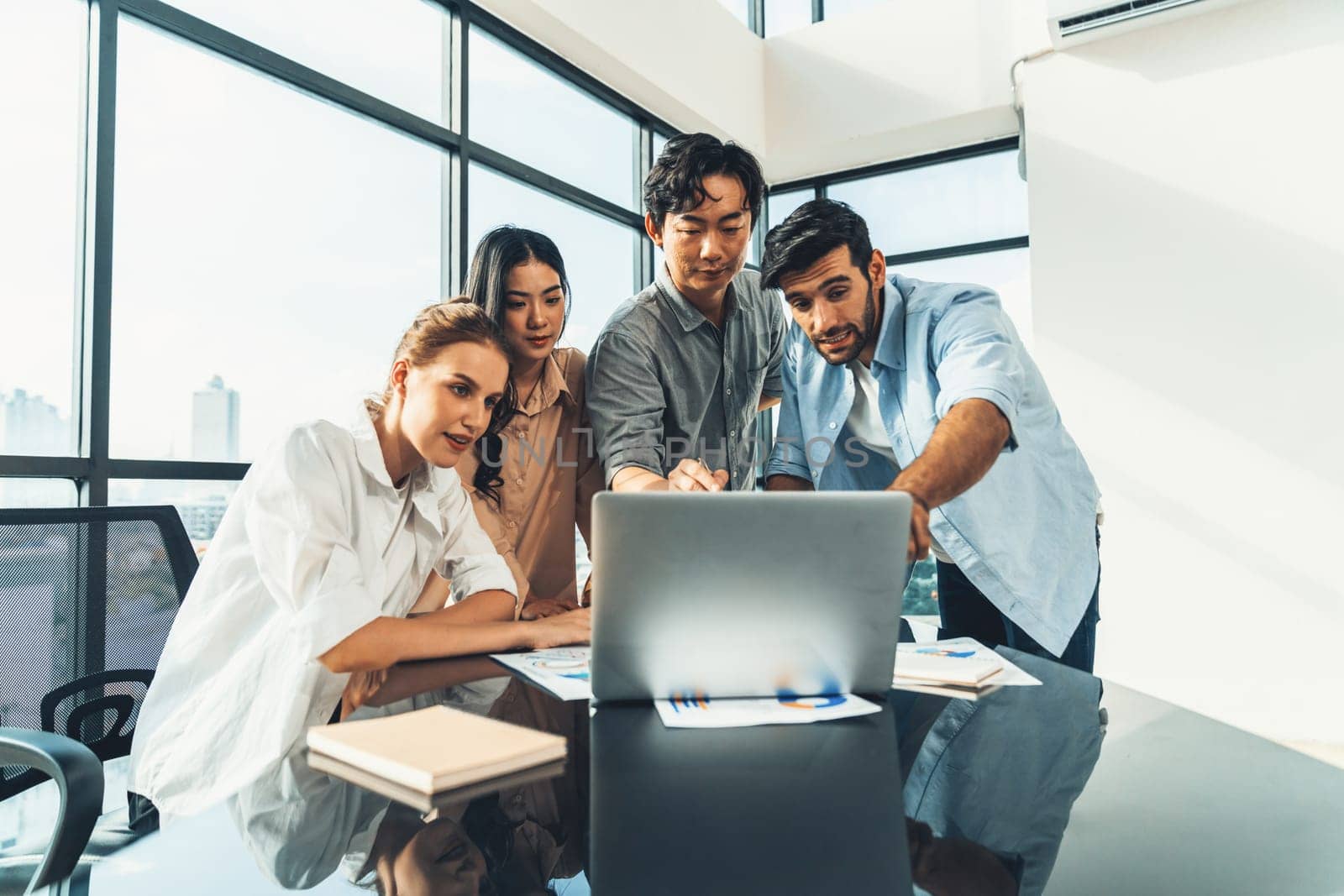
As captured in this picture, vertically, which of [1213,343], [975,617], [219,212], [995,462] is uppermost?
[219,212]

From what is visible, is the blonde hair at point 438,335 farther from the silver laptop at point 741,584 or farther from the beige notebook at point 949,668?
the beige notebook at point 949,668

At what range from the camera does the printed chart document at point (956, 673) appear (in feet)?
3.36

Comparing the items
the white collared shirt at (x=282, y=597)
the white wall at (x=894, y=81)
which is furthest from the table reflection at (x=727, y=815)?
the white wall at (x=894, y=81)

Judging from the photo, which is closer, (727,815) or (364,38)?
(727,815)

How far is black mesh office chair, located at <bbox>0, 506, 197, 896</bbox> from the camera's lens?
3.84 feet

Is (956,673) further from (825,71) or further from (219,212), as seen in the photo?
(825,71)

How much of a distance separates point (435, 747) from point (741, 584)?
0.32 meters

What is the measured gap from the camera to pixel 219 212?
2.42m

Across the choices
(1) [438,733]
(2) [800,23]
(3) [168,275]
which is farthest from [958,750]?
(2) [800,23]

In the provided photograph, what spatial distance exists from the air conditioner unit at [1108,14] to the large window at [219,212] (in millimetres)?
2340

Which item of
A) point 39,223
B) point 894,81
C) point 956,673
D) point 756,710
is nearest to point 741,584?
point 756,710

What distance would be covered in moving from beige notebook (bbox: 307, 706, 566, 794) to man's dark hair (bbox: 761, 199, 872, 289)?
3.62 feet

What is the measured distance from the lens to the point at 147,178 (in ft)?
7.34

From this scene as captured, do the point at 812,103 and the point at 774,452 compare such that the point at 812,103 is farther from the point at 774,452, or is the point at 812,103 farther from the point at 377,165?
the point at 774,452
